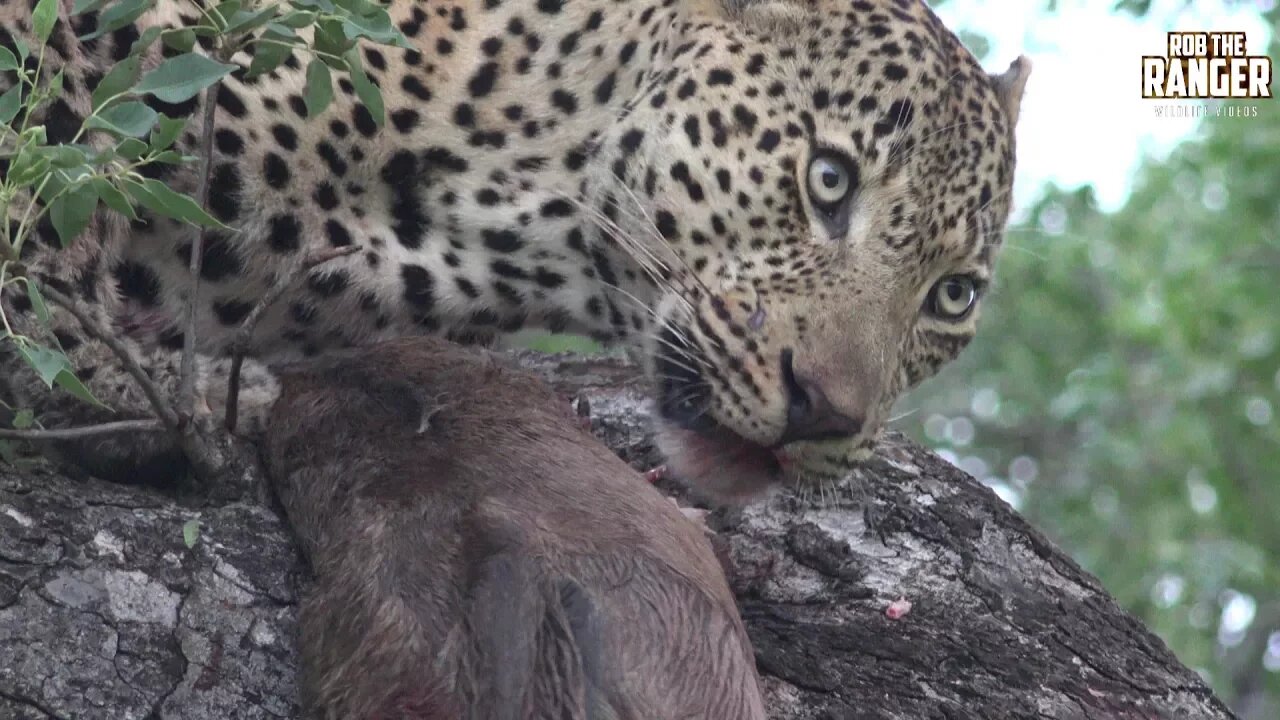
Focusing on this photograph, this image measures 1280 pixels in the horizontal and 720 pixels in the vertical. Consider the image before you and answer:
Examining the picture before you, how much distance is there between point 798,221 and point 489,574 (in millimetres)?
1802

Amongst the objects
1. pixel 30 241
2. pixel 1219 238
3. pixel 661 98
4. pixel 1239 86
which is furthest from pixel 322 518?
pixel 1219 238

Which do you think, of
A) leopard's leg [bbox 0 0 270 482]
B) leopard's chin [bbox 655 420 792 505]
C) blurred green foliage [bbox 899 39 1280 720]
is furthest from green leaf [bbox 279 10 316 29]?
blurred green foliage [bbox 899 39 1280 720]

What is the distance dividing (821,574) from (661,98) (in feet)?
4.70

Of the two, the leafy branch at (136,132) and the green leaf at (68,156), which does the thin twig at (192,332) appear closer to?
the leafy branch at (136,132)

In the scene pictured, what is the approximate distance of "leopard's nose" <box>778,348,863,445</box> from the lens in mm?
4145

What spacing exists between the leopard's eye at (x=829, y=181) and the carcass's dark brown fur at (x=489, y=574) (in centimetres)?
106

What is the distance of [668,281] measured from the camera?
4.46 meters

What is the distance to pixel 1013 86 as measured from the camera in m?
5.16

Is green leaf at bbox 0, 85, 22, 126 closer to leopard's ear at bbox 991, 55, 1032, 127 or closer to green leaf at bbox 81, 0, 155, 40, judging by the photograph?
green leaf at bbox 81, 0, 155, 40

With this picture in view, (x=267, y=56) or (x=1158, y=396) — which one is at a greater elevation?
(x=267, y=56)

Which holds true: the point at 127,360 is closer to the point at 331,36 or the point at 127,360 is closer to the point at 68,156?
the point at 68,156

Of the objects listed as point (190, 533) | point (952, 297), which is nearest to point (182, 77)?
point (190, 533)

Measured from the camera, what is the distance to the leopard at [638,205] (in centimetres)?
427

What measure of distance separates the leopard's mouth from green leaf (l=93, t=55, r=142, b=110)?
65.5 inches
